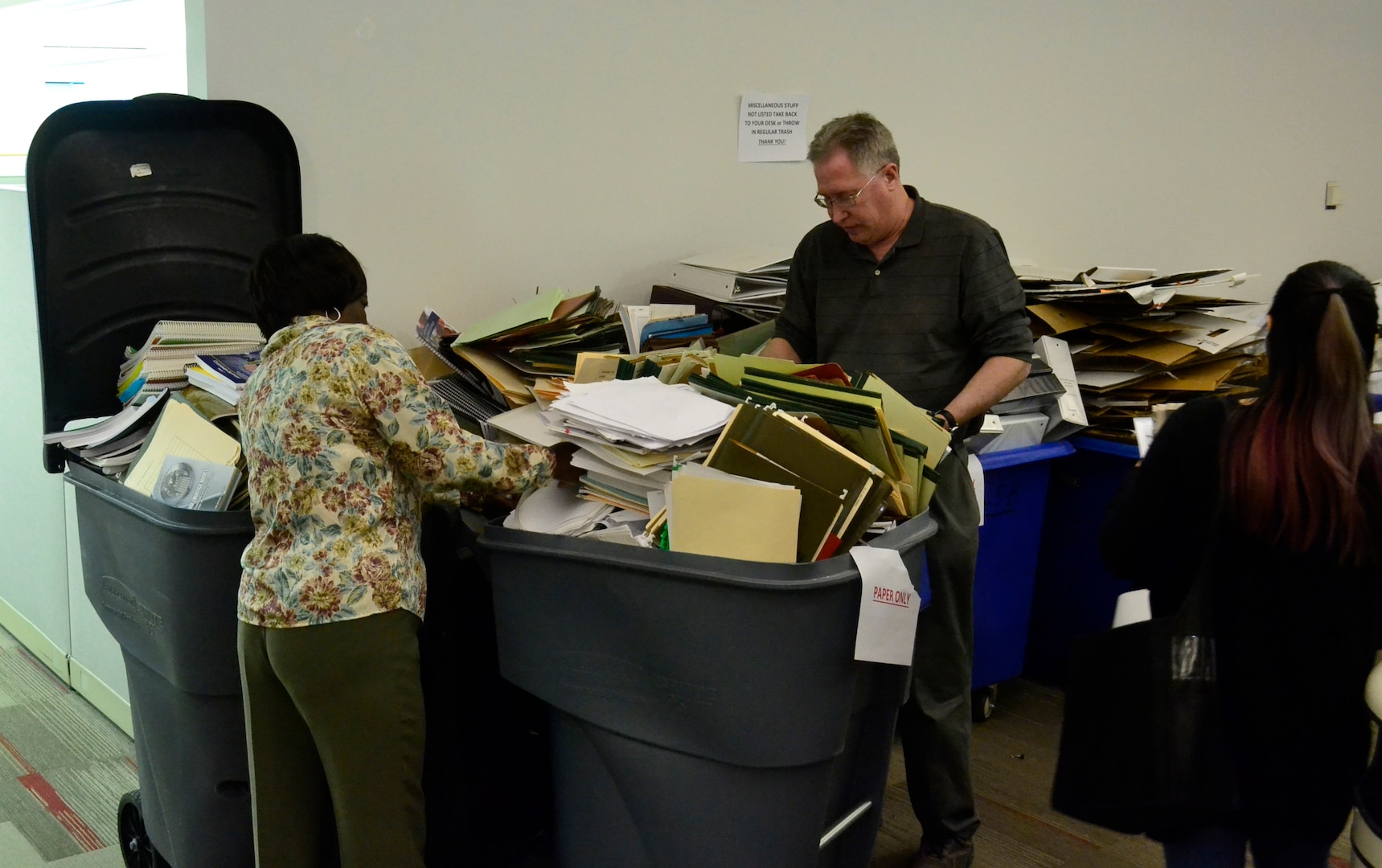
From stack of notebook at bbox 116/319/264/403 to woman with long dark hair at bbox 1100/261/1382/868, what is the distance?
5.90ft

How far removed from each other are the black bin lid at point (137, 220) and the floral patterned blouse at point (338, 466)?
0.72 meters

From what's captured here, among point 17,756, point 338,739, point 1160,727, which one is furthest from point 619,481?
point 17,756

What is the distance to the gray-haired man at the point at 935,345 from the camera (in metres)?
2.32

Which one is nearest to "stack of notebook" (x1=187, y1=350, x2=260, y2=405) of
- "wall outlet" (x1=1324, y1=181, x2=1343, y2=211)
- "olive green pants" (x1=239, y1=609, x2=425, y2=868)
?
"olive green pants" (x1=239, y1=609, x2=425, y2=868)

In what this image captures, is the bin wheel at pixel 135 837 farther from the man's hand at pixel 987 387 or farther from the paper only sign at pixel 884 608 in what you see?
the man's hand at pixel 987 387

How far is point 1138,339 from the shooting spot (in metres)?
3.21

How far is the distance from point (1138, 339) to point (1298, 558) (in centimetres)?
189

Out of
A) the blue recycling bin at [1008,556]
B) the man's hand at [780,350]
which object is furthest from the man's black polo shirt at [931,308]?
the blue recycling bin at [1008,556]

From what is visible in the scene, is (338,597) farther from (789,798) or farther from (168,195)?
(168,195)

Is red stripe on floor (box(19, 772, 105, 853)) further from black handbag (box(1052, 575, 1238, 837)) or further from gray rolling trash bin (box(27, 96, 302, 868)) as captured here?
black handbag (box(1052, 575, 1238, 837))

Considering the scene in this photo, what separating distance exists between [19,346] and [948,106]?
9.57 feet

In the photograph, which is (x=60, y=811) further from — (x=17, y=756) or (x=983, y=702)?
(x=983, y=702)

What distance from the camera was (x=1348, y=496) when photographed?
1396 millimetres

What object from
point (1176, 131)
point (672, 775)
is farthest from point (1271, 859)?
point (1176, 131)
